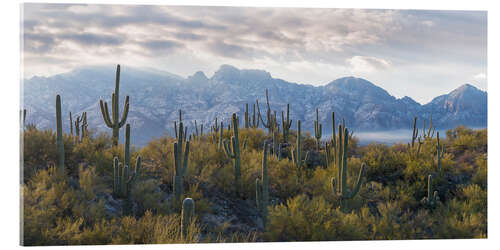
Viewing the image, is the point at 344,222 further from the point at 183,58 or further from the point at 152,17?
the point at 152,17

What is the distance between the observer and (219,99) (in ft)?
26.5

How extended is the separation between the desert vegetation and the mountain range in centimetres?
27

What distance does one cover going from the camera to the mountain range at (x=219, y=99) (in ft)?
19.4

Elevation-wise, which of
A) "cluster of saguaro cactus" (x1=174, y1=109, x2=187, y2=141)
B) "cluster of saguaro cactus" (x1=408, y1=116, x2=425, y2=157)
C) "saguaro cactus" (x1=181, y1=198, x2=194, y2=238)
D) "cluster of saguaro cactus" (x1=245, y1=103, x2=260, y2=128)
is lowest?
"saguaro cactus" (x1=181, y1=198, x2=194, y2=238)

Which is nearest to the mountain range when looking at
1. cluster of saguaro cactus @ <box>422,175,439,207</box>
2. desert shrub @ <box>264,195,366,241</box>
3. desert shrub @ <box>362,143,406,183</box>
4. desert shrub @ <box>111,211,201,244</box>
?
desert shrub @ <box>362,143,406,183</box>

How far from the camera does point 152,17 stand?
5859mm

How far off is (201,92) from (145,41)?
84.6 inches

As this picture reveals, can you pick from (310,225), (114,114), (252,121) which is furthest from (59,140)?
(252,121)

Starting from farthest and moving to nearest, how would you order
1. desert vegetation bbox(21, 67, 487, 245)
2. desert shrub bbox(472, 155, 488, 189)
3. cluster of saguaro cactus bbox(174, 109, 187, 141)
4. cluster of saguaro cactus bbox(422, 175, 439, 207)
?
1. desert shrub bbox(472, 155, 488, 189)
2. cluster of saguaro cactus bbox(422, 175, 439, 207)
3. cluster of saguaro cactus bbox(174, 109, 187, 141)
4. desert vegetation bbox(21, 67, 487, 245)

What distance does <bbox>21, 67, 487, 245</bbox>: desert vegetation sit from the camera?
4613mm

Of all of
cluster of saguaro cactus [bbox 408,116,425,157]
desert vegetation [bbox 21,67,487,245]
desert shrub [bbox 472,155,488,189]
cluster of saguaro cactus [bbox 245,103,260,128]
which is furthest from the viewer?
cluster of saguaro cactus [bbox 245,103,260,128]

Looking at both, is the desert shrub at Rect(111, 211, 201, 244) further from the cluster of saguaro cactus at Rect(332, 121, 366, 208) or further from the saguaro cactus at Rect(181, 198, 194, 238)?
the cluster of saguaro cactus at Rect(332, 121, 366, 208)

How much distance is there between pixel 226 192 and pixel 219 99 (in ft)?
8.30
